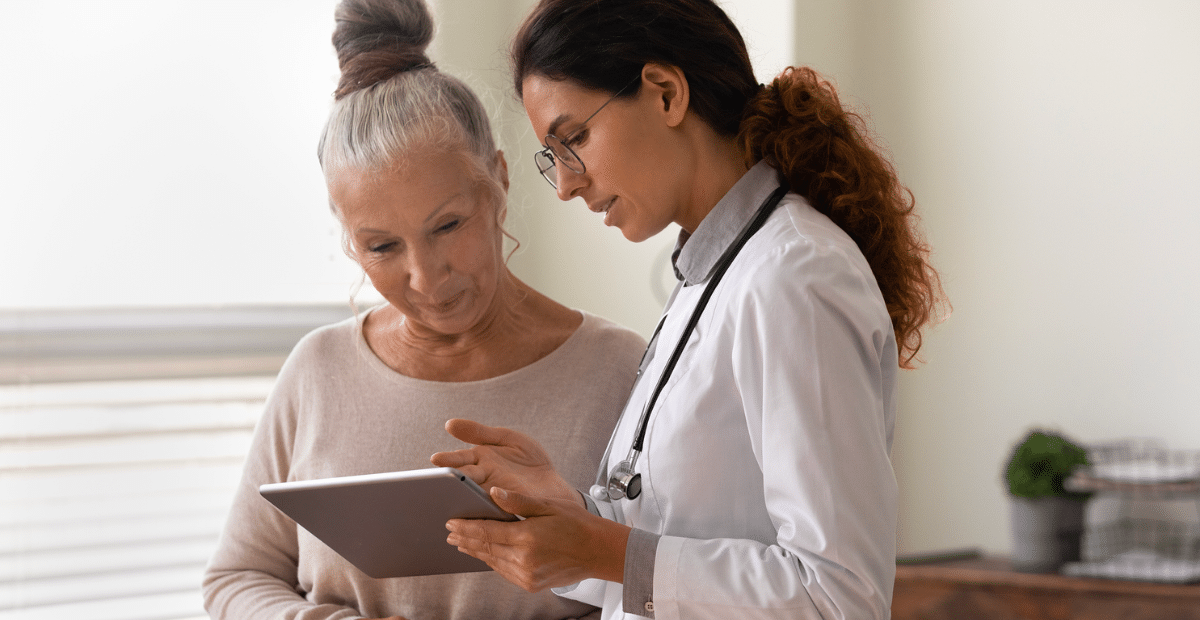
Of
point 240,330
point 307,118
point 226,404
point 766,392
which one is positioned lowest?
point 226,404

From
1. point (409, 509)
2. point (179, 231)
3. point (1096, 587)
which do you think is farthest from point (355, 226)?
point (1096, 587)

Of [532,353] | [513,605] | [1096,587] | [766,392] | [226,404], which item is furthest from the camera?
[226,404]

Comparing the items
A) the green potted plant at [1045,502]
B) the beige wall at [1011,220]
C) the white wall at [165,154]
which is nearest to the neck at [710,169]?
the beige wall at [1011,220]

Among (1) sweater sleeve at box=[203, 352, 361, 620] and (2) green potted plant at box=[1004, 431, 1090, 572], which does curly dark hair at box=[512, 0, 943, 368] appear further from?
(2) green potted plant at box=[1004, 431, 1090, 572]

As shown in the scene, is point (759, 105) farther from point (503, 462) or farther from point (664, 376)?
point (503, 462)

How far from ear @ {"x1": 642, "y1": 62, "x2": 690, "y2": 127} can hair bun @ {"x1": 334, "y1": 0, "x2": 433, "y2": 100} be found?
587 millimetres

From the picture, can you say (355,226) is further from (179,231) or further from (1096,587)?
(1096,587)

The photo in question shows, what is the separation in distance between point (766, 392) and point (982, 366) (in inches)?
82.2

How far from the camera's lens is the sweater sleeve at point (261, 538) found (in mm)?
1547

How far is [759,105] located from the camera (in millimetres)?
1193

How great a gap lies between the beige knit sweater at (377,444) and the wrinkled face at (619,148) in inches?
16.3

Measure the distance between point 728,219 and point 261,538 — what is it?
100cm

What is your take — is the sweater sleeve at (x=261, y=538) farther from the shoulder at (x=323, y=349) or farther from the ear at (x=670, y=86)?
the ear at (x=670, y=86)

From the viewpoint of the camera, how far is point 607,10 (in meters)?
1.20
